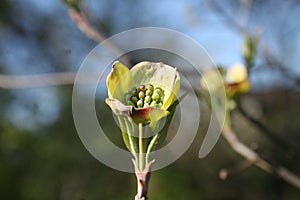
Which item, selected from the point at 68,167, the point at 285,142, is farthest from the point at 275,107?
the point at 285,142

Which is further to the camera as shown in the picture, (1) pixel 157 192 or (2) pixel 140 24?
(2) pixel 140 24

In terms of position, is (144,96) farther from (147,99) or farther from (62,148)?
(62,148)

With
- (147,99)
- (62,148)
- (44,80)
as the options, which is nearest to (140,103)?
(147,99)

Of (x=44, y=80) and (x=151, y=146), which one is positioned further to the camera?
(x=44, y=80)

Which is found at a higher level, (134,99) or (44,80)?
(44,80)

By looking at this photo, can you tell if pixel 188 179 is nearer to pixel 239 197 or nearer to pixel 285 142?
pixel 239 197

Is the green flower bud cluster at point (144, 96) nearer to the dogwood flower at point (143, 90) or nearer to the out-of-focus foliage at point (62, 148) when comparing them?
the dogwood flower at point (143, 90)

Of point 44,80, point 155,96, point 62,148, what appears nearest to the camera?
point 155,96

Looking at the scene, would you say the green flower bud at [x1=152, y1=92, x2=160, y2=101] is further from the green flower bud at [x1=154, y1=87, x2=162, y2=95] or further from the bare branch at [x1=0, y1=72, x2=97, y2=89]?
the bare branch at [x1=0, y1=72, x2=97, y2=89]
